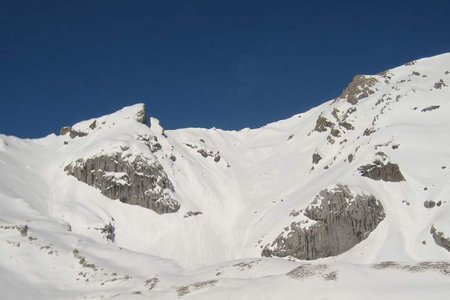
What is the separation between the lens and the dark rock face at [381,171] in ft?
235

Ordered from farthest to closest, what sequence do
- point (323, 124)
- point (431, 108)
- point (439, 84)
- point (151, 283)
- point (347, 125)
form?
1. point (323, 124)
2. point (439, 84)
3. point (347, 125)
4. point (431, 108)
5. point (151, 283)

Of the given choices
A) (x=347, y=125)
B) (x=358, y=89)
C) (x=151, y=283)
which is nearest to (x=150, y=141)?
(x=347, y=125)

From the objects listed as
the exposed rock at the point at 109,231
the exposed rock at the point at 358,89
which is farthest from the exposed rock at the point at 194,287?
the exposed rock at the point at 358,89

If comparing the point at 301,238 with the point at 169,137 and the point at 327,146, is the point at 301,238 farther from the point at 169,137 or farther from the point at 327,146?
the point at 169,137

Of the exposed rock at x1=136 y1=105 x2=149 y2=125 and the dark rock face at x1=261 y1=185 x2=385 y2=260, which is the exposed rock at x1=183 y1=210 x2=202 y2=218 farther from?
the exposed rock at x1=136 y1=105 x2=149 y2=125

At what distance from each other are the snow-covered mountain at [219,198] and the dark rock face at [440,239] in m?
0.26

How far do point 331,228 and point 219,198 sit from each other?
75.5 feet

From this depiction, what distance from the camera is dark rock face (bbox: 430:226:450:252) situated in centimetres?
5759

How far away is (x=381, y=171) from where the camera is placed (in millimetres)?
72125

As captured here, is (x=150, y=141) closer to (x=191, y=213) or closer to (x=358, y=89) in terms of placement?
(x=191, y=213)

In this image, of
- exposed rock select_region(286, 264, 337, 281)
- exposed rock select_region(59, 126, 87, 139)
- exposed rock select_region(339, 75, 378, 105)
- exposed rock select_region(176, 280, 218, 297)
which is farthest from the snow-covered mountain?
exposed rock select_region(286, 264, 337, 281)

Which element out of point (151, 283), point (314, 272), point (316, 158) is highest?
point (316, 158)

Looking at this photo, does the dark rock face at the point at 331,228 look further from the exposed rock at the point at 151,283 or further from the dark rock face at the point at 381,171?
the exposed rock at the point at 151,283

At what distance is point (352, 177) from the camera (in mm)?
Answer: 71312
